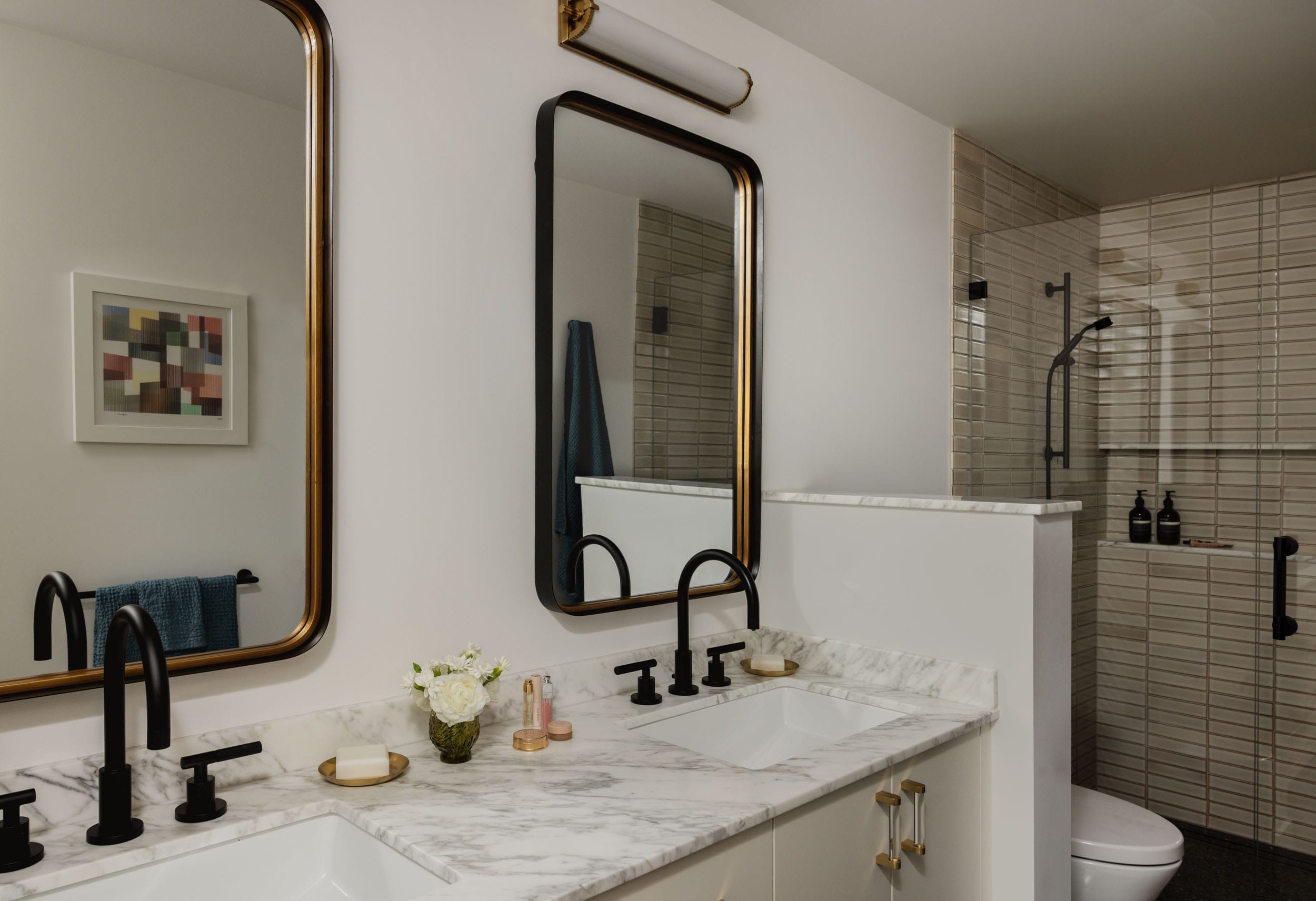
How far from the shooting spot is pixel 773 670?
78.2 inches

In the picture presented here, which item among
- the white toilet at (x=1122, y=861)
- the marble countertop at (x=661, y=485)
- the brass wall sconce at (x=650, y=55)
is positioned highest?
the brass wall sconce at (x=650, y=55)

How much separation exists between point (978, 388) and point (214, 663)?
251 centimetres

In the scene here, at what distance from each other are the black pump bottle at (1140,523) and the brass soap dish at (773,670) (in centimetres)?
116

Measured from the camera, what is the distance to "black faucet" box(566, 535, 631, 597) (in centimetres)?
175

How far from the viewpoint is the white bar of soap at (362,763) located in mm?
1298

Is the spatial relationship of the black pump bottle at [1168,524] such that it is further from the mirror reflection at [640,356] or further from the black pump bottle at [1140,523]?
the mirror reflection at [640,356]

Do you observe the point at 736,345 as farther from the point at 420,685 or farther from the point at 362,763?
the point at 362,763

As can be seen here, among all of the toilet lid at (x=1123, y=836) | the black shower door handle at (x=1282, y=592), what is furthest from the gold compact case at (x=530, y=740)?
the black shower door handle at (x=1282, y=592)

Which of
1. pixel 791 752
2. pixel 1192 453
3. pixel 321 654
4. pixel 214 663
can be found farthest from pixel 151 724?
pixel 1192 453

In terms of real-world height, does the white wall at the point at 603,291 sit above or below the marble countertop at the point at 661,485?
above

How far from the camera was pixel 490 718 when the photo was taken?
1600 mm

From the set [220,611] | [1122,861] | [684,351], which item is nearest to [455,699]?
[220,611]

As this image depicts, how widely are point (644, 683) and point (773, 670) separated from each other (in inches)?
14.6

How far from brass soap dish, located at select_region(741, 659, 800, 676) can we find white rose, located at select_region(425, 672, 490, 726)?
2.65 feet
